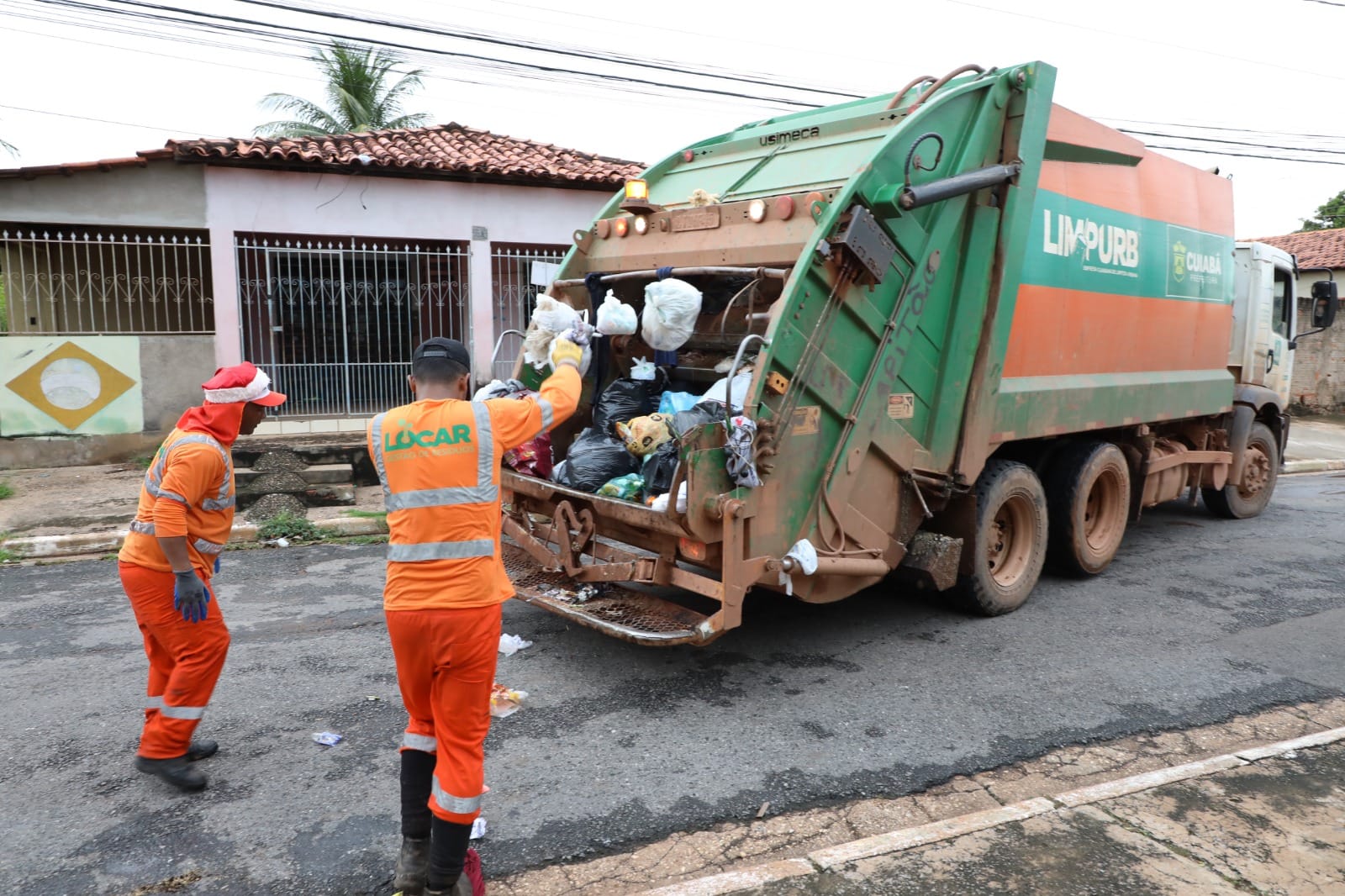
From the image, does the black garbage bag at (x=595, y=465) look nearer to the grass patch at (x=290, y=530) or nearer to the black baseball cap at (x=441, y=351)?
the black baseball cap at (x=441, y=351)

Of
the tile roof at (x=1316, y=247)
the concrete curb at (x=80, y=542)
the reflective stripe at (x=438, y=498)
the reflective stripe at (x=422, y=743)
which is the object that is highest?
the tile roof at (x=1316, y=247)

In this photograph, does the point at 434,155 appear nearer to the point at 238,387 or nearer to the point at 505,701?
the point at 238,387

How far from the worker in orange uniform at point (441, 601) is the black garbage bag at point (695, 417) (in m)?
1.26

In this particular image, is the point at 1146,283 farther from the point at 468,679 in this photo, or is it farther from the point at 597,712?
the point at 468,679

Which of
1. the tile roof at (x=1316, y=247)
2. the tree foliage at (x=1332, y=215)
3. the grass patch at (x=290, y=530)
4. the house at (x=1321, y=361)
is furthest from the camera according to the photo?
the tree foliage at (x=1332, y=215)

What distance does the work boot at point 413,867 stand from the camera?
2.48 metres

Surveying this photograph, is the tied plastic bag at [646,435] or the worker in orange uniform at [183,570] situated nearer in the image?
the worker in orange uniform at [183,570]

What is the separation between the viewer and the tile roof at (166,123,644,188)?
9.97m

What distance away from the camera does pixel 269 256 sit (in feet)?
34.3

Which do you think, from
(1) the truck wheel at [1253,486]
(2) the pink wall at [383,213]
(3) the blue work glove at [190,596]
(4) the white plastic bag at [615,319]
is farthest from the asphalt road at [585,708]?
(2) the pink wall at [383,213]

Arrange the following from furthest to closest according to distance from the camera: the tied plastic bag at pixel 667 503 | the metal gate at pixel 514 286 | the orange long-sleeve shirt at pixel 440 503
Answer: the metal gate at pixel 514 286 < the tied plastic bag at pixel 667 503 < the orange long-sleeve shirt at pixel 440 503

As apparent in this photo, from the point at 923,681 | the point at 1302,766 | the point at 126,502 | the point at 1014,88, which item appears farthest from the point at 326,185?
the point at 1302,766

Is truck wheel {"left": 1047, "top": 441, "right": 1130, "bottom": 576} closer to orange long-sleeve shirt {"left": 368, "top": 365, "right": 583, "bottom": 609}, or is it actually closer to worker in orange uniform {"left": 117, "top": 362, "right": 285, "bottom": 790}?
orange long-sleeve shirt {"left": 368, "top": 365, "right": 583, "bottom": 609}

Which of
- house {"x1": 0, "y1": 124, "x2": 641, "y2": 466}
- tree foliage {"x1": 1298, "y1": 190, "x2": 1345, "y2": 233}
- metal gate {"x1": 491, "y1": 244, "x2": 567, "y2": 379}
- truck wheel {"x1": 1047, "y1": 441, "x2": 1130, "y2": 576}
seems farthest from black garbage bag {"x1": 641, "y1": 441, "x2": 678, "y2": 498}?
tree foliage {"x1": 1298, "y1": 190, "x2": 1345, "y2": 233}
